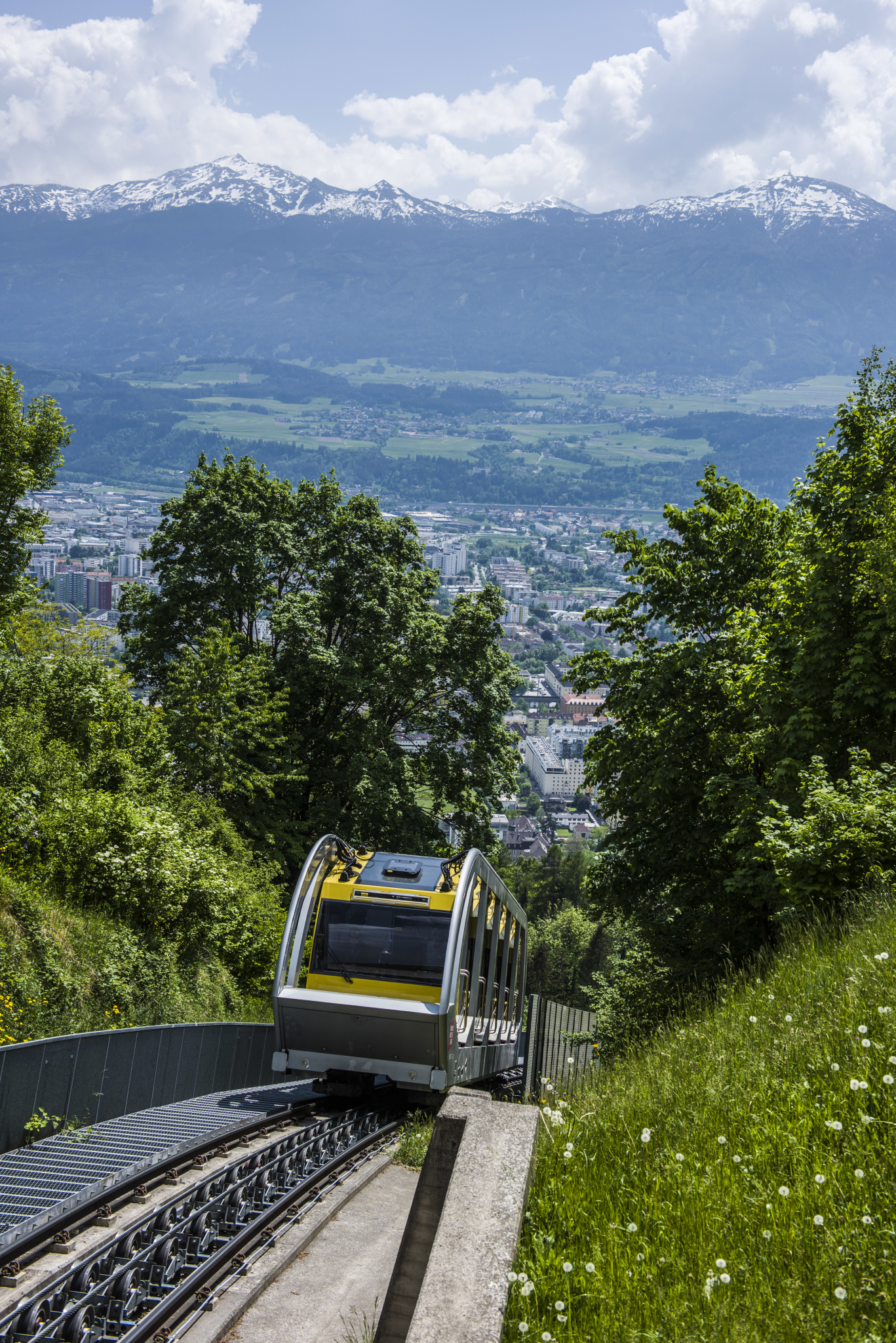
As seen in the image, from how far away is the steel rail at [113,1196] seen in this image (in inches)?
227

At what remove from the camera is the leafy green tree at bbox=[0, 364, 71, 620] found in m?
18.5

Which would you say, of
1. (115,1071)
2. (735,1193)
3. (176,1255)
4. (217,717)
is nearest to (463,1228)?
(735,1193)

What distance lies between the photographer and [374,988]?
486 inches

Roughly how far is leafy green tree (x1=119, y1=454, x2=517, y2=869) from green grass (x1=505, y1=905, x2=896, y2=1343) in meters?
20.6

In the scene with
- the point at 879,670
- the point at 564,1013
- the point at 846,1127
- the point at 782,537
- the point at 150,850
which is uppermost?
the point at 782,537

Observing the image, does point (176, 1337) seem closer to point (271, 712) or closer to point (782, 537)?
point (782, 537)

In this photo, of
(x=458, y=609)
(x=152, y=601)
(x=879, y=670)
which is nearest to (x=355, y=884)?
(x=879, y=670)

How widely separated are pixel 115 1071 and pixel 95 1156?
2.23 meters

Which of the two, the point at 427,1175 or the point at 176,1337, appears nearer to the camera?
the point at 427,1175

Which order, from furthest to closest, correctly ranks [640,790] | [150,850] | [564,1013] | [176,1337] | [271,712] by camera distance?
[564,1013]
[271,712]
[640,790]
[150,850]
[176,1337]

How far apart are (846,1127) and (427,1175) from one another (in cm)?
194

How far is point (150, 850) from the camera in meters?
15.9

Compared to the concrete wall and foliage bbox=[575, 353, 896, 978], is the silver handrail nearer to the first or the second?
foliage bbox=[575, 353, 896, 978]

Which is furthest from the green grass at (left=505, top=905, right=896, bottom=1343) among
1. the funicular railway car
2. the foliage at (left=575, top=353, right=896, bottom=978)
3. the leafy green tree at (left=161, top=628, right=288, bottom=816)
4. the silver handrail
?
the leafy green tree at (left=161, top=628, right=288, bottom=816)
